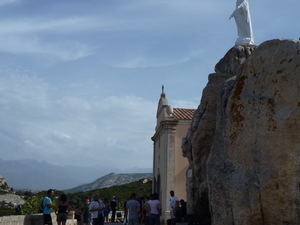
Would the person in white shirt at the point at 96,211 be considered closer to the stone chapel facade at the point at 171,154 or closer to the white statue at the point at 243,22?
the white statue at the point at 243,22

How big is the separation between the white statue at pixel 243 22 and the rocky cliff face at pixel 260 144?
7057mm

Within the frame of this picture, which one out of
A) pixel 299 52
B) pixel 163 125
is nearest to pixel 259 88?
pixel 299 52

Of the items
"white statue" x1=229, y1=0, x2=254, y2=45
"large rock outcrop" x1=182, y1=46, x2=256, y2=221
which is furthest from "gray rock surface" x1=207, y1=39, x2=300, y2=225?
"white statue" x1=229, y1=0, x2=254, y2=45

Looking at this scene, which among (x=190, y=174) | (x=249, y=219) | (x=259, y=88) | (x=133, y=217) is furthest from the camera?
(x=190, y=174)

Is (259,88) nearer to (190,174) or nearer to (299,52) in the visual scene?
(299,52)

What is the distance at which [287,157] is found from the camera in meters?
7.22

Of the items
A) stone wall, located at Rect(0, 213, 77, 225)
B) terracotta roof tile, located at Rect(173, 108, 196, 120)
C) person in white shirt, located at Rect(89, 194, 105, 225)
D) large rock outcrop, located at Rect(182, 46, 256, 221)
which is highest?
terracotta roof tile, located at Rect(173, 108, 196, 120)

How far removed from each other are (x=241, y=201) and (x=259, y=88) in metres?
2.24

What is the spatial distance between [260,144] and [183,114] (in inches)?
715

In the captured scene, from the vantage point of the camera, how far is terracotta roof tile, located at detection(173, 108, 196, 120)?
25.3 meters

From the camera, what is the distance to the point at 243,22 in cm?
1623

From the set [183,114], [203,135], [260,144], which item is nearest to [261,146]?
[260,144]

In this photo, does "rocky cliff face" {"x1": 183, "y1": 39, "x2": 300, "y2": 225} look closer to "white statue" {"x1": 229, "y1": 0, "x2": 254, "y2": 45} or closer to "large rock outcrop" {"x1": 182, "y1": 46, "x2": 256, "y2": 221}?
"large rock outcrop" {"x1": 182, "y1": 46, "x2": 256, "y2": 221}

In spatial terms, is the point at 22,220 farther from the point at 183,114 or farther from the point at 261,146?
the point at 183,114
